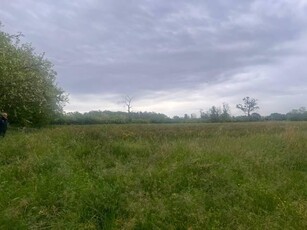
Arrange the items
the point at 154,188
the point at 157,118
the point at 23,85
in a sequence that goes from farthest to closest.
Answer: the point at 157,118 < the point at 23,85 < the point at 154,188

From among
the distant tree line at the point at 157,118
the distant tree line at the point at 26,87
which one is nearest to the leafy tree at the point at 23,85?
the distant tree line at the point at 26,87

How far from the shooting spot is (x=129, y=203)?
563 cm

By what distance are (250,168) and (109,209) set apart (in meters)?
4.07

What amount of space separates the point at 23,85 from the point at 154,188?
10.0 metres

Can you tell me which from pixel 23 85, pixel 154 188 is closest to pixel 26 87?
pixel 23 85

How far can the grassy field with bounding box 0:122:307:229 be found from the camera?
5168 mm

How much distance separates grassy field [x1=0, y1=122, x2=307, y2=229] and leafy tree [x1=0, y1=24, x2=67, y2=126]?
12.3 ft

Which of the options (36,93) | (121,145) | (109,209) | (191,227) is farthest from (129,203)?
(36,93)

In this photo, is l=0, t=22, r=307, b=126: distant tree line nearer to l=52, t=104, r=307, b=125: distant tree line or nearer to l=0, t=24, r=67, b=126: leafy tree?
l=0, t=24, r=67, b=126: leafy tree

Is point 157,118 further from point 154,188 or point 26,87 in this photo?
point 154,188

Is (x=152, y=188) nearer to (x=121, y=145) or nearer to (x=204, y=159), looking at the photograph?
(x=204, y=159)

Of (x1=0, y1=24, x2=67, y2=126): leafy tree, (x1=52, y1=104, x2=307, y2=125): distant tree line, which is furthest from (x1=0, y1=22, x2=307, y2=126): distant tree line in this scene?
(x1=52, y1=104, x2=307, y2=125): distant tree line

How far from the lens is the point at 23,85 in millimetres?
13562

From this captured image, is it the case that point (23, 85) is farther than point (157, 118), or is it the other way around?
point (157, 118)
